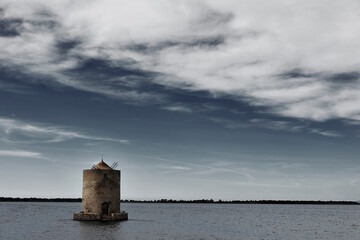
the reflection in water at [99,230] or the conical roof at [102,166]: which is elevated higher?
the conical roof at [102,166]

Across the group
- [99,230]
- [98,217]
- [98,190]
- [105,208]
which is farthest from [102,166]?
[99,230]

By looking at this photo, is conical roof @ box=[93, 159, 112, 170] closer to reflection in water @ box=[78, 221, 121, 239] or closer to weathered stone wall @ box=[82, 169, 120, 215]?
weathered stone wall @ box=[82, 169, 120, 215]

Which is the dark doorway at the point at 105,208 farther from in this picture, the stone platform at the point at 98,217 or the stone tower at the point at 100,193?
the stone platform at the point at 98,217

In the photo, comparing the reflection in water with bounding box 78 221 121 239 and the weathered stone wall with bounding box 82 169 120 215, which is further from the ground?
the weathered stone wall with bounding box 82 169 120 215

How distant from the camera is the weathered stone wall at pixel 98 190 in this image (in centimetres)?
3969

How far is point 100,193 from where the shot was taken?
39.6 metres

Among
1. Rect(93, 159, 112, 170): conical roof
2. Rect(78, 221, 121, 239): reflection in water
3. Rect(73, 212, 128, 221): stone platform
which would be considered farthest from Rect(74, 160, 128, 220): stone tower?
Rect(78, 221, 121, 239): reflection in water

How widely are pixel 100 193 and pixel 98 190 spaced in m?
0.35

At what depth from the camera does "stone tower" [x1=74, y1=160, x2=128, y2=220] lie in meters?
39.7

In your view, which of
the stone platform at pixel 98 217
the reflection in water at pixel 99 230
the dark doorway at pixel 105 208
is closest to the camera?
the reflection in water at pixel 99 230

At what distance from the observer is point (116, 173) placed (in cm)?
4072

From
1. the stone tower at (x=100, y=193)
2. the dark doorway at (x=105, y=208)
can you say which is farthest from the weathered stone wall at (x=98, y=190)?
the dark doorway at (x=105, y=208)

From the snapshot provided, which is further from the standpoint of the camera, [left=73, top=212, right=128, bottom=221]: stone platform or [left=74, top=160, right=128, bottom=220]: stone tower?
[left=74, top=160, right=128, bottom=220]: stone tower

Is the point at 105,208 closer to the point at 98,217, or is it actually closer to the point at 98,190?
the point at 98,217
